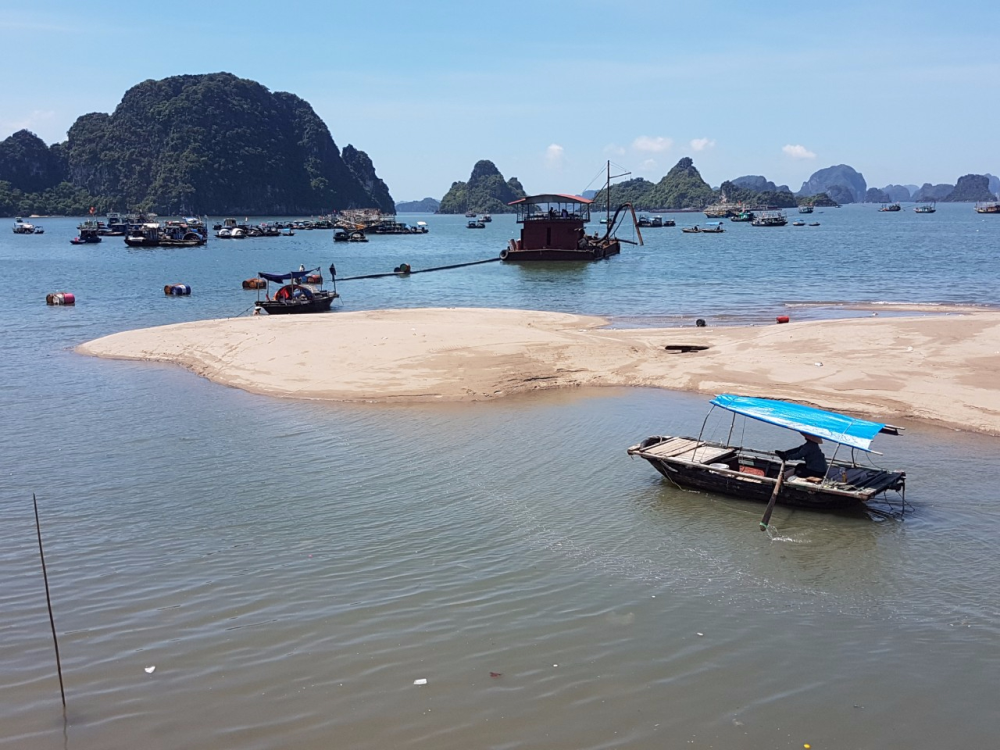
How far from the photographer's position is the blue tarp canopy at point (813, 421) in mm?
13555

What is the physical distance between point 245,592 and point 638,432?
10.0 m

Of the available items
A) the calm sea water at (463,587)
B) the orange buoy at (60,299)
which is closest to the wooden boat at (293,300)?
the orange buoy at (60,299)

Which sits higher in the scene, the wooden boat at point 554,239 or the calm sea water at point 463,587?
the wooden boat at point 554,239

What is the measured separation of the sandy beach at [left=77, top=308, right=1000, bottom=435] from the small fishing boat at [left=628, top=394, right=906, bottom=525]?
15.8ft

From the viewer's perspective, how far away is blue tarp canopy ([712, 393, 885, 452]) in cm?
1355

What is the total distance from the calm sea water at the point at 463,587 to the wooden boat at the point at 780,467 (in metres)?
0.36

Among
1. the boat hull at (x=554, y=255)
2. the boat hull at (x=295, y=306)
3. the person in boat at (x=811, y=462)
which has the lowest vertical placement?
the person in boat at (x=811, y=462)

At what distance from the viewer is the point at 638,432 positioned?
18.3 meters

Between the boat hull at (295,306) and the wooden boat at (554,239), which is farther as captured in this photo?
the wooden boat at (554,239)

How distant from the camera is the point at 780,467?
14.6 m

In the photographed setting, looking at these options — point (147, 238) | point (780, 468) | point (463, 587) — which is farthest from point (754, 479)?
point (147, 238)

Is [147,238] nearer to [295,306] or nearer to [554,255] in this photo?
[554,255]

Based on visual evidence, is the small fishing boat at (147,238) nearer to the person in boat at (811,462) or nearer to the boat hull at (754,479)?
the boat hull at (754,479)

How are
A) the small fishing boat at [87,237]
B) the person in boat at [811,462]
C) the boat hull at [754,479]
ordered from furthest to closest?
the small fishing boat at [87,237], the person in boat at [811,462], the boat hull at [754,479]
